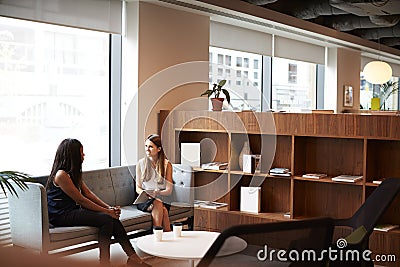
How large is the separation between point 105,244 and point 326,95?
20.9 feet

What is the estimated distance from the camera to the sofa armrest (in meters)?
3.86

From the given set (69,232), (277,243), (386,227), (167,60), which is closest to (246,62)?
(167,60)

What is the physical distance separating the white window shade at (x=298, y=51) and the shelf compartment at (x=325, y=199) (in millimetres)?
3425

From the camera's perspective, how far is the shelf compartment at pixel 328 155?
4910mm

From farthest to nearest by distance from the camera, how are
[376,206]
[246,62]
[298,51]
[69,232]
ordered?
1. [298,51]
2. [246,62]
3. [69,232]
4. [376,206]

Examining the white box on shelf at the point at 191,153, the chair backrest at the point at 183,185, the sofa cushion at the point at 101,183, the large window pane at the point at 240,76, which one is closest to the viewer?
the sofa cushion at the point at 101,183

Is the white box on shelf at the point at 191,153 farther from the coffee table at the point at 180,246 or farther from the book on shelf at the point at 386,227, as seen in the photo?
the book on shelf at the point at 386,227

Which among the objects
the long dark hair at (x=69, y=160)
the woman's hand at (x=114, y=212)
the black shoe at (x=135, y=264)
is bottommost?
the black shoe at (x=135, y=264)

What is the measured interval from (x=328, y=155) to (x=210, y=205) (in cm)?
130

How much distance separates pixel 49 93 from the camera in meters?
4.98

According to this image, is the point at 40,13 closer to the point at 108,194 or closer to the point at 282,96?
the point at 108,194

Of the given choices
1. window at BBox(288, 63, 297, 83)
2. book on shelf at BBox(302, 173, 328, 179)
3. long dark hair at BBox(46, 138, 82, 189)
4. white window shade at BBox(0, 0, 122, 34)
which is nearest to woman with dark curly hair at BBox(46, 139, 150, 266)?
long dark hair at BBox(46, 138, 82, 189)

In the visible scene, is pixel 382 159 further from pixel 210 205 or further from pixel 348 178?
pixel 210 205

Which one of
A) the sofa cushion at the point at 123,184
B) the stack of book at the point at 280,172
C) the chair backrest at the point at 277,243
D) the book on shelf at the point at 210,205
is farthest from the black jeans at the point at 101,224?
the chair backrest at the point at 277,243
